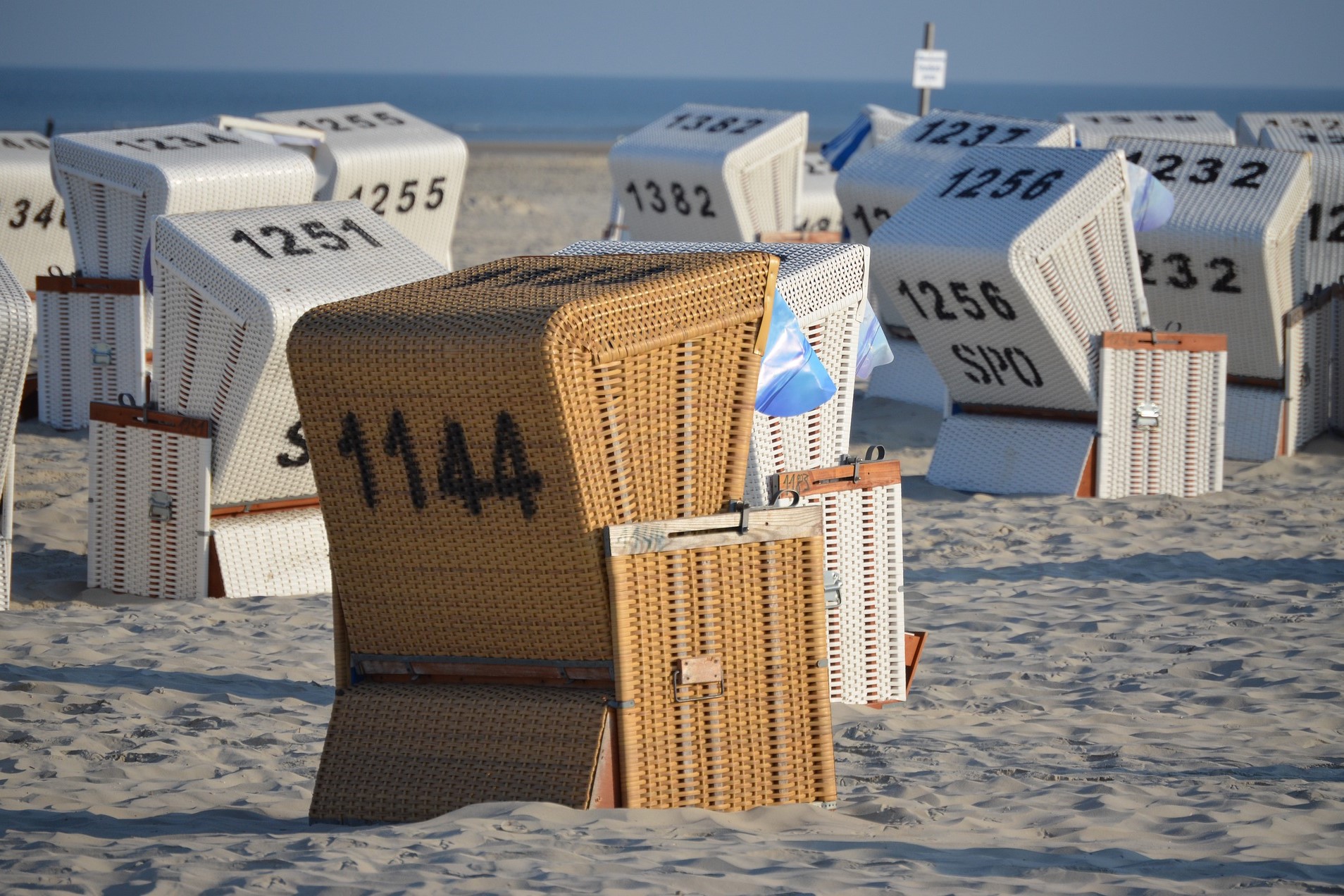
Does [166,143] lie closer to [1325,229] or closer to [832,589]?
[832,589]

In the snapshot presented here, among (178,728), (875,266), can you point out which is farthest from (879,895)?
(875,266)

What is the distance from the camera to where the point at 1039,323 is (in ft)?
27.2

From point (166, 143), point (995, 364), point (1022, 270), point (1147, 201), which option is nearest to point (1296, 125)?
point (1147, 201)

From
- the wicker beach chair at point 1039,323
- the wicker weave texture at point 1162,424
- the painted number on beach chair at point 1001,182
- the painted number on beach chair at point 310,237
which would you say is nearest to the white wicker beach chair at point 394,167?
the painted number on beach chair at point 1001,182

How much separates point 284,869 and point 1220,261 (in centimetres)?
780

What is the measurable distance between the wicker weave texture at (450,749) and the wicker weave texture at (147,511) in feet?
8.98

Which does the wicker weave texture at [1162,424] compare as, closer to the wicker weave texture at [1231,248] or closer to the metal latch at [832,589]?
the wicker weave texture at [1231,248]

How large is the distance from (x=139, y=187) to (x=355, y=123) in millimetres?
4258

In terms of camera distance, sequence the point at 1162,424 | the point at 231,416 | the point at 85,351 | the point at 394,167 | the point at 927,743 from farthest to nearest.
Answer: the point at 394,167 < the point at 85,351 < the point at 1162,424 < the point at 231,416 < the point at 927,743

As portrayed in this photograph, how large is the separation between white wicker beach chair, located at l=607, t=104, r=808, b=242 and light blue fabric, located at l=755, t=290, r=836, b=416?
29.4 ft

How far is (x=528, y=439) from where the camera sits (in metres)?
3.76

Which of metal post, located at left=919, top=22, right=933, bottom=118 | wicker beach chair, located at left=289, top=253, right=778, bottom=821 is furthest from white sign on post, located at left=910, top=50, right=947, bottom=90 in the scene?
wicker beach chair, located at left=289, top=253, right=778, bottom=821

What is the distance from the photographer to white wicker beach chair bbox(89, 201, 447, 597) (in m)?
6.34

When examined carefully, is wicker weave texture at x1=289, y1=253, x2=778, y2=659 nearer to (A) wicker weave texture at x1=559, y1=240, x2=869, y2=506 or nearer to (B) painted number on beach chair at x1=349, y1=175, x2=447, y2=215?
(A) wicker weave texture at x1=559, y1=240, x2=869, y2=506
